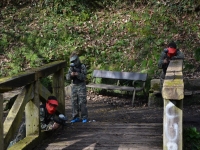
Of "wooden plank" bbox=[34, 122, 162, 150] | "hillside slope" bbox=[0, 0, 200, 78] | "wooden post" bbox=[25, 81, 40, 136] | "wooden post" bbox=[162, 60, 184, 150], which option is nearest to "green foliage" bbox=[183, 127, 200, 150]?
"wooden plank" bbox=[34, 122, 162, 150]

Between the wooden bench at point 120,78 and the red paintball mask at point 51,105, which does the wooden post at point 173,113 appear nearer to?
the red paintball mask at point 51,105

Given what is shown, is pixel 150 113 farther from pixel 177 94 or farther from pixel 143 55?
pixel 177 94

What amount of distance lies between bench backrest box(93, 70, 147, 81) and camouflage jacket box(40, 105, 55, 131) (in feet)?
22.5

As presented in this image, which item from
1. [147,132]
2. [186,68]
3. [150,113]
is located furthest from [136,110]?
[147,132]

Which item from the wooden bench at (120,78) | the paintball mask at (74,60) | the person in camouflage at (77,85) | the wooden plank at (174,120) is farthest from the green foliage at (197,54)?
the wooden plank at (174,120)

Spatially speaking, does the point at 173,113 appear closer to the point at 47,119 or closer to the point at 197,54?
the point at 47,119

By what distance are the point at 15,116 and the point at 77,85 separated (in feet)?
12.1

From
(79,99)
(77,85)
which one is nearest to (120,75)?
(79,99)

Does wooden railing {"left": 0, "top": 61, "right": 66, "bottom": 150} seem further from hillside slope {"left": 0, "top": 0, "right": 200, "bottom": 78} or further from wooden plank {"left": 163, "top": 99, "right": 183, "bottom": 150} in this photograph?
hillside slope {"left": 0, "top": 0, "right": 200, "bottom": 78}

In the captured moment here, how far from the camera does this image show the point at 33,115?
231 inches

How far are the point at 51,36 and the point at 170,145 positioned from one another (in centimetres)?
1279

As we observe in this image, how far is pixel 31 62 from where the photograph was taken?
51.2 feet

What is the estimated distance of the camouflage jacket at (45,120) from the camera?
646 cm

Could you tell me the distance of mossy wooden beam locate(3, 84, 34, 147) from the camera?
187 inches
